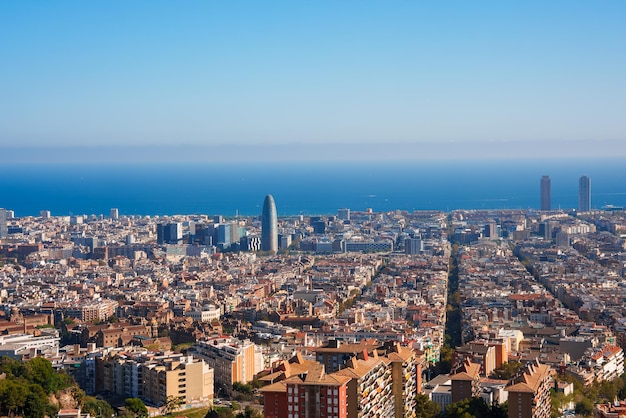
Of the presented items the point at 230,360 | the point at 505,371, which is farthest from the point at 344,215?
the point at 505,371

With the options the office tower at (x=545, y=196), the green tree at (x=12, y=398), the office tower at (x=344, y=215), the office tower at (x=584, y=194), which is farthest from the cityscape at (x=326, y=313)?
the office tower at (x=545, y=196)

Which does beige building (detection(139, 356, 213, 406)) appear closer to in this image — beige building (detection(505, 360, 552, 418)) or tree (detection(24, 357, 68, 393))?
tree (detection(24, 357, 68, 393))

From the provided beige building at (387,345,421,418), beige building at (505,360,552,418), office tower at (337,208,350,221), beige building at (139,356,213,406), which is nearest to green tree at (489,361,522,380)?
beige building at (387,345,421,418)

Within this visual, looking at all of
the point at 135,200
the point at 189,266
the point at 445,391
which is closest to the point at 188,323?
the point at 445,391

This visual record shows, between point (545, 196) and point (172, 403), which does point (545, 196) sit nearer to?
point (545, 196)

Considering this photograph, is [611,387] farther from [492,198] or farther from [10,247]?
[492,198]
